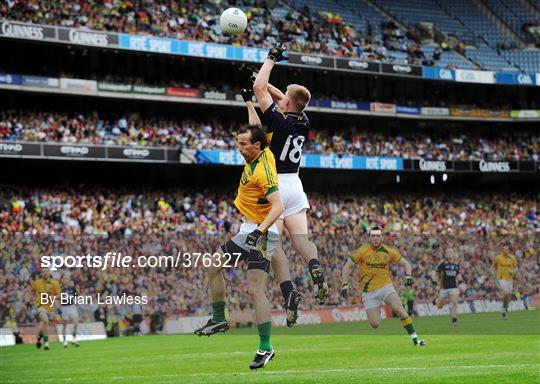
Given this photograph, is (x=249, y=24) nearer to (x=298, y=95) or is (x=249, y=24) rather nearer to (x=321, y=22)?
(x=321, y=22)

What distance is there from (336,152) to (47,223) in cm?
1832

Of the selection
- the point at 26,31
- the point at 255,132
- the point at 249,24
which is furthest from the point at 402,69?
the point at 255,132

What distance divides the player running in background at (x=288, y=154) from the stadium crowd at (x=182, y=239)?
1394 centimetres

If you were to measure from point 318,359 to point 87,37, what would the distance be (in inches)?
1126

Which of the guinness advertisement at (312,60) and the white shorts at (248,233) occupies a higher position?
the guinness advertisement at (312,60)

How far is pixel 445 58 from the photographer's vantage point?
183 feet

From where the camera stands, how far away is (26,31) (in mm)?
40156

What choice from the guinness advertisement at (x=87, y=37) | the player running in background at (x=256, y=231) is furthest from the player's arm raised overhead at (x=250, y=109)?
the guinness advertisement at (x=87, y=37)

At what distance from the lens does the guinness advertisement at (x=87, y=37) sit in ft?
135

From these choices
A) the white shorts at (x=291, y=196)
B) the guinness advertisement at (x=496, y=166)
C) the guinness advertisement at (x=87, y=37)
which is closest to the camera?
the white shorts at (x=291, y=196)

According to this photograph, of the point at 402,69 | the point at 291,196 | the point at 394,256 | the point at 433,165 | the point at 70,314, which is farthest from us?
the point at 402,69

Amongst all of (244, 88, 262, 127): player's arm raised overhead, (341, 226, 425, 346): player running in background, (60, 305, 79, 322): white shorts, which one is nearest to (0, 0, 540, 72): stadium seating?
(60, 305, 79, 322): white shorts

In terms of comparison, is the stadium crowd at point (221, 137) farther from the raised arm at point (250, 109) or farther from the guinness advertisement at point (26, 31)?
the raised arm at point (250, 109)

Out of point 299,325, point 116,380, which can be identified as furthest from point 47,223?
point 116,380
